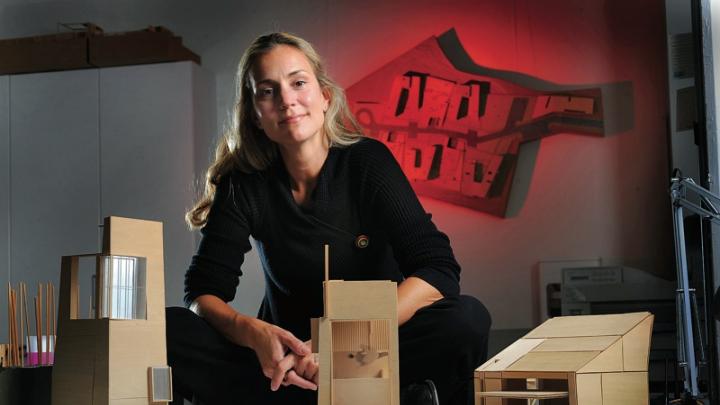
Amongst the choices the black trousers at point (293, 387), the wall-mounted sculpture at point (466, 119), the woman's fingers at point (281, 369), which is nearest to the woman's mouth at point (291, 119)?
the black trousers at point (293, 387)

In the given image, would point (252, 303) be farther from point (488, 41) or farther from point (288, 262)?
point (288, 262)

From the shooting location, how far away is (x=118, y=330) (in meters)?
1.21

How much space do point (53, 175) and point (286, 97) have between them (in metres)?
2.54

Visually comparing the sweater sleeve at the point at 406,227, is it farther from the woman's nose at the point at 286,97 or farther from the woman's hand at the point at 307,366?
the woman's hand at the point at 307,366

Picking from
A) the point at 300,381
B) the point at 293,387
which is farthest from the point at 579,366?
the point at 293,387

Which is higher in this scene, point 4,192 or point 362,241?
point 4,192

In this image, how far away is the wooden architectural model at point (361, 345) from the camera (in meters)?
1.14

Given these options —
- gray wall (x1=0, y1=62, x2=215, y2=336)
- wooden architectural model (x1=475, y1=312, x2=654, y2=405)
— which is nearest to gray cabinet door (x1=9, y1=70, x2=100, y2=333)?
gray wall (x1=0, y1=62, x2=215, y2=336)

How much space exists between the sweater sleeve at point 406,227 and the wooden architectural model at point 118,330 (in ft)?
1.67

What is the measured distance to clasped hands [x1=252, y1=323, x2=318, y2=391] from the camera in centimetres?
137

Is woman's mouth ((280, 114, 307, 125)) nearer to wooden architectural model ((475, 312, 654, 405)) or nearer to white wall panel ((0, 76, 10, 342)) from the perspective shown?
wooden architectural model ((475, 312, 654, 405))

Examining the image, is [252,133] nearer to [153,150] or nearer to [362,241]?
[362,241]

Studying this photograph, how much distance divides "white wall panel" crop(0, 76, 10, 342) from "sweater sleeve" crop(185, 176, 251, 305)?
8.32 feet

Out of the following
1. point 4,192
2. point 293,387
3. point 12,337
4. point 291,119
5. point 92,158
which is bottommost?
point 293,387
